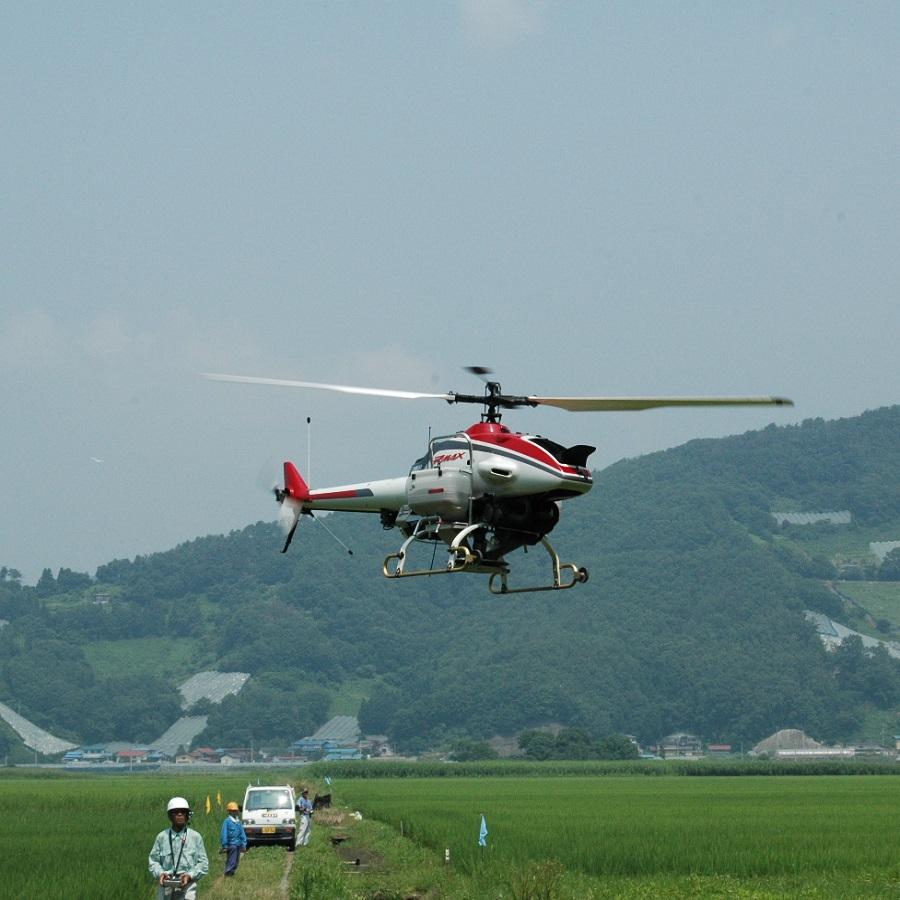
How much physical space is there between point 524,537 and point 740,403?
14.4 feet

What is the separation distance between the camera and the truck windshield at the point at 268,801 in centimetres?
3731

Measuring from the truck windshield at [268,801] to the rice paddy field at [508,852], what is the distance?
105 cm

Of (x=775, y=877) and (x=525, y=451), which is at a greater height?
(x=525, y=451)

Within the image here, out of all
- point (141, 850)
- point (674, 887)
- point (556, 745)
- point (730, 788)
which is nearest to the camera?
point (674, 887)

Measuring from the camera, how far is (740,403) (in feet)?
75.8

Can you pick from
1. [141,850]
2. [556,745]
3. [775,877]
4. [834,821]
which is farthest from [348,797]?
[556,745]

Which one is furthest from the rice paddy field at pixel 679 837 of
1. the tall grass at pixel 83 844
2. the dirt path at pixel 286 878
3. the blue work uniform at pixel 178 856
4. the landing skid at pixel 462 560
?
the blue work uniform at pixel 178 856

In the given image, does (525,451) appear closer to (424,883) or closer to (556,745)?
(424,883)

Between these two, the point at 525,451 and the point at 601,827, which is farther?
the point at 601,827

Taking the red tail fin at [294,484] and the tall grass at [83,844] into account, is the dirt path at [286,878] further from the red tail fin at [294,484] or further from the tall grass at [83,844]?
the red tail fin at [294,484]

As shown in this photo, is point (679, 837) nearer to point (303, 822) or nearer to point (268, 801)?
point (303, 822)

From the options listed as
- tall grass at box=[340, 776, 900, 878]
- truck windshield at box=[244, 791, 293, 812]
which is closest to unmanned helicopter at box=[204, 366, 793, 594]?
tall grass at box=[340, 776, 900, 878]

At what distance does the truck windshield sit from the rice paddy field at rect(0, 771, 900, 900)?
105cm

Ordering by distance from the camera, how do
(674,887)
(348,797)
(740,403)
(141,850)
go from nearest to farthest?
(740,403), (674,887), (141,850), (348,797)
